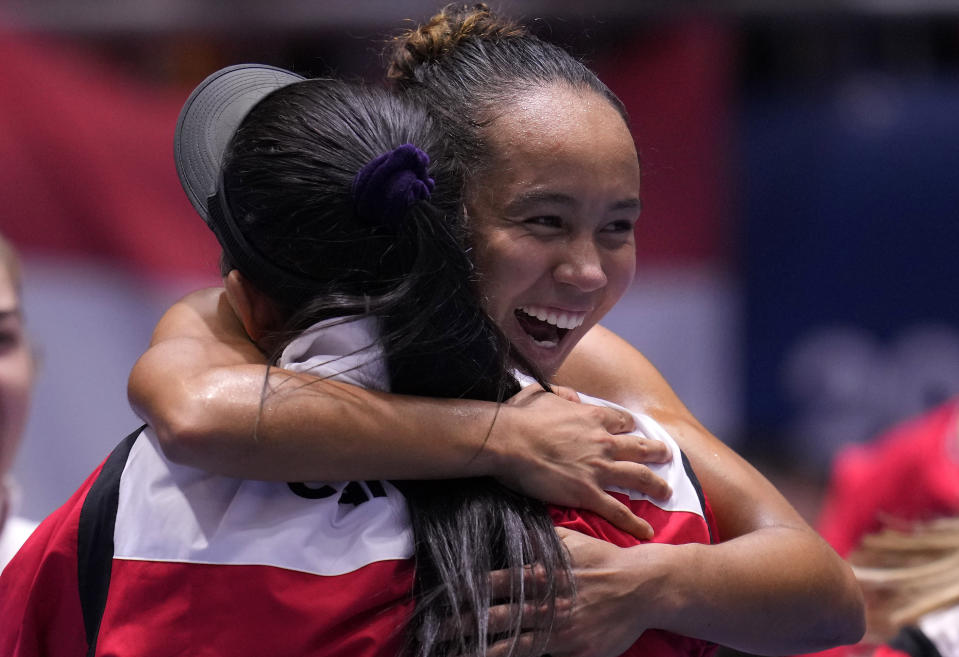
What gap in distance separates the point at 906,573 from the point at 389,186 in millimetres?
1282

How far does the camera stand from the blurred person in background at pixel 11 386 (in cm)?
181

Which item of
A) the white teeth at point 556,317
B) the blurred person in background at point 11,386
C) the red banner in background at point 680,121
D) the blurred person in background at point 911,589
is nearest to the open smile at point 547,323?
the white teeth at point 556,317

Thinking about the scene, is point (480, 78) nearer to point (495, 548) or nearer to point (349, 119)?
point (349, 119)

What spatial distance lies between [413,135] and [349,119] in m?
0.07

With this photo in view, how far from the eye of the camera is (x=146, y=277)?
385 centimetres

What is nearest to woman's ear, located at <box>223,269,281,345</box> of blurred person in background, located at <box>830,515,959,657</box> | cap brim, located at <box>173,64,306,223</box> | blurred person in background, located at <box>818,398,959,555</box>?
cap brim, located at <box>173,64,306,223</box>

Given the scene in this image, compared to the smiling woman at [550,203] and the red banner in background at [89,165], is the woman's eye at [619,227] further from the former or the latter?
the red banner in background at [89,165]

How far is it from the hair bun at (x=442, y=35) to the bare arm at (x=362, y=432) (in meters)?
0.44

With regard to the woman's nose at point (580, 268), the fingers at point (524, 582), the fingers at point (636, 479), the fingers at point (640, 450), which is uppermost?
the woman's nose at point (580, 268)

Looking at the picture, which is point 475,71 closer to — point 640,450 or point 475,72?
point 475,72

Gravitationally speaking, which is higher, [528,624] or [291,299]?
[291,299]

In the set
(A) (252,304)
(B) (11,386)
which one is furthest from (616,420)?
(B) (11,386)

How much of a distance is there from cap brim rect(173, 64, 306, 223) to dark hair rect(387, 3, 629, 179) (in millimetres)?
153

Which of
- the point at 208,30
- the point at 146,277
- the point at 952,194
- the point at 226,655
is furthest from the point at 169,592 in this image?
the point at 952,194
